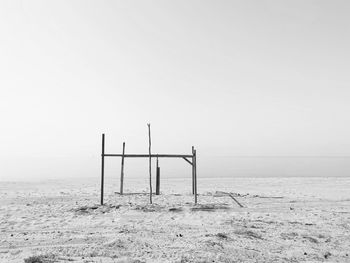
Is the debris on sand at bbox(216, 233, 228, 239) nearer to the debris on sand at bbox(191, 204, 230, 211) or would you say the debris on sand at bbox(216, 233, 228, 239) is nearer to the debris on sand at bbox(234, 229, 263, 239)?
the debris on sand at bbox(234, 229, 263, 239)

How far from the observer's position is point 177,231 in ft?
26.9

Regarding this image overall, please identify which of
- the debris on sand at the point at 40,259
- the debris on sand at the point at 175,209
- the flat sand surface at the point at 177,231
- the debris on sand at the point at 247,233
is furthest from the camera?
the debris on sand at the point at 175,209

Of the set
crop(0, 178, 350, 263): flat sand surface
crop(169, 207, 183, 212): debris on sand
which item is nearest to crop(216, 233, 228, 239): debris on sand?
crop(0, 178, 350, 263): flat sand surface

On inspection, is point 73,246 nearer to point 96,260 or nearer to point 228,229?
point 96,260

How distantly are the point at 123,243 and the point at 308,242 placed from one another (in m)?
4.67

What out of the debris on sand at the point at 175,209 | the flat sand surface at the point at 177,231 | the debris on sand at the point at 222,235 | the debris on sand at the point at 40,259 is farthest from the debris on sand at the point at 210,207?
the debris on sand at the point at 40,259

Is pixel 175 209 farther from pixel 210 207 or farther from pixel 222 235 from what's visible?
pixel 222 235

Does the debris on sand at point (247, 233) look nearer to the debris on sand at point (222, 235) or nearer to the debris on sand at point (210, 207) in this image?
the debris on sand at point (222, 235)

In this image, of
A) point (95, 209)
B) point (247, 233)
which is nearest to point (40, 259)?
point (247, 233)

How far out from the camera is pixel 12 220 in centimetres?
962

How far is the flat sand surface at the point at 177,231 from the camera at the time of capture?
6246 millimetres

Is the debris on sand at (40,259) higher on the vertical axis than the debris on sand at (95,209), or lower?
lower

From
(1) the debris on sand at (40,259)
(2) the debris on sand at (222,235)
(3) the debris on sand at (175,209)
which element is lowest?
(1) the debris on sand at (40,259)

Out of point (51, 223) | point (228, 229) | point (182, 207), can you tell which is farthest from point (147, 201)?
point (228, 229)
